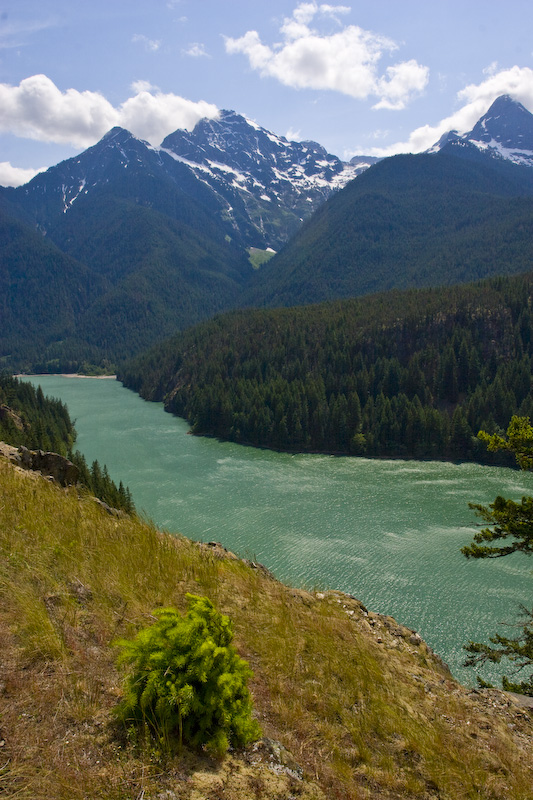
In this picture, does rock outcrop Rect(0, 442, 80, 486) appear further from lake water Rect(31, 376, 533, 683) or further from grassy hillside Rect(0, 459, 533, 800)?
grassy hillside Rect(0, 459, 533, 800)

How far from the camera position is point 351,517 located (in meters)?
53.9

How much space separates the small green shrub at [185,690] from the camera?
5062 millimetres

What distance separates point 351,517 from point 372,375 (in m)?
59.3

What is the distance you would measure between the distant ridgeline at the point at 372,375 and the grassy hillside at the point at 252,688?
76.4m

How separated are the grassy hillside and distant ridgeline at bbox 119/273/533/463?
76.4 meters

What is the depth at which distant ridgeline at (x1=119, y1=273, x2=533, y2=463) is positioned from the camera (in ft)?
282

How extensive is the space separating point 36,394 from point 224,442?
4935 centimetres

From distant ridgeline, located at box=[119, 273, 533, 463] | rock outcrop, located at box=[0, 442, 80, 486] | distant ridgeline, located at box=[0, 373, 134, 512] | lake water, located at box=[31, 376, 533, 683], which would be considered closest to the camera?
rock outcrop, located at box=[0, 442, 80, 486]

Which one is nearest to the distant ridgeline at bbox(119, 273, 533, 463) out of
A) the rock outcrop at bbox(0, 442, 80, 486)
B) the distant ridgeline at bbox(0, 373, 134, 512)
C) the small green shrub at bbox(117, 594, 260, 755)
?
the distant ridgeline at bbox(0, 373, 134, 512)

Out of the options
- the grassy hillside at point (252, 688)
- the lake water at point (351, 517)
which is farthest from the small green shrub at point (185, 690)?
the lake water at point (351, 517)

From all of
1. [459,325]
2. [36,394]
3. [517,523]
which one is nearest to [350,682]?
[517,523]

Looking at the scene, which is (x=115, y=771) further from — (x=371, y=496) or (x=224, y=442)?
(x=224, y=442)

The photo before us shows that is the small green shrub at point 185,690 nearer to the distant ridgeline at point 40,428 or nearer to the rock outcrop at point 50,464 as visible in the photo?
the rock outcrop at point 50,464

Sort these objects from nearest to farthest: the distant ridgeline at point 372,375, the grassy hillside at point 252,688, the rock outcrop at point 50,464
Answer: the grassy hillside at point 252,688, the rock outcrop at point 50,464, the distant ridgeline at point 372,375
